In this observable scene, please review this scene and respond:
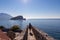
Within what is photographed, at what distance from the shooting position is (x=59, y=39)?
37.0 m

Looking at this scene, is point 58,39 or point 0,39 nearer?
point 0,39

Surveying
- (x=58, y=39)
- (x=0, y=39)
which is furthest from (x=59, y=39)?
(x=0, y=39)

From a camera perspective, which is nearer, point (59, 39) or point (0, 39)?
point (0, 39)

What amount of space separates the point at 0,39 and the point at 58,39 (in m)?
29.8

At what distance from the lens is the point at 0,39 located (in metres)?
10.3

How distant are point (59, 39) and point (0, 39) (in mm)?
29911

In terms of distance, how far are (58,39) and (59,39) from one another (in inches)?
13.0

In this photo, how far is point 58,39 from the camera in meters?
37.0

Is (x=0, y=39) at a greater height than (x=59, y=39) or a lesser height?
greater

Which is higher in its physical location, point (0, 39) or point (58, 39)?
point (0, 39)

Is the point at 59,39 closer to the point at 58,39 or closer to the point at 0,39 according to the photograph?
the point at 58,39
